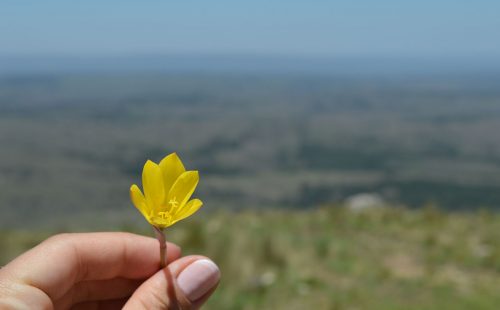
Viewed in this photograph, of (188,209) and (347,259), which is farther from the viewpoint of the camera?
(347,259)

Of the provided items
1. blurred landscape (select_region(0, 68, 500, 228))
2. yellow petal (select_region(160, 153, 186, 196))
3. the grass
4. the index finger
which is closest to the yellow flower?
yellow petal (select_region(160, 153, 186, 196))

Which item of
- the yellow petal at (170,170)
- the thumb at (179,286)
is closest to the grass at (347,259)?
the thumb at (179,286)

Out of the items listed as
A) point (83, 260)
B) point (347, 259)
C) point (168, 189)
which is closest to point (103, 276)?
point (83, 260)

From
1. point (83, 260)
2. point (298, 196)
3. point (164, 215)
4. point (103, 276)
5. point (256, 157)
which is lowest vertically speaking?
point (256, 157)

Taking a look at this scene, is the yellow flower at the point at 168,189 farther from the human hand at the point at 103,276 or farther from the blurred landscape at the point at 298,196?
the blurred landscape at the point at 298,196

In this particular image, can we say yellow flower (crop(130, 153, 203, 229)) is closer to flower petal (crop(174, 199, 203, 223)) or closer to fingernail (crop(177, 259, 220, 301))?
flower petal (crop(174, 199, 203, 223))

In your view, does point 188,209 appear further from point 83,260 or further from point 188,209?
point 83,260

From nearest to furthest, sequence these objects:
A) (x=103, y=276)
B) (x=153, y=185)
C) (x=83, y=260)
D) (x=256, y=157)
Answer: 1. (x=153, y=185)
2. (x=83, y=260)
3. (x=103, y=276)
4. (x=256, y=157)
